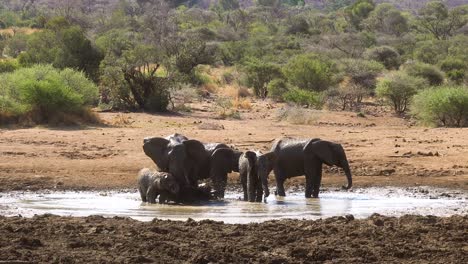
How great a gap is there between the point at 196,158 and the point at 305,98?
1497cm

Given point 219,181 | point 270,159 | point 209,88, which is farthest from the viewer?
point 209,88

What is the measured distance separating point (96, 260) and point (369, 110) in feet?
76.6

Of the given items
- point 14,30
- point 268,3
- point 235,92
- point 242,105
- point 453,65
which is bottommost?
point 242,105

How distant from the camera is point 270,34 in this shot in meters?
67.2

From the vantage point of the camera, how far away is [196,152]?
659 inches

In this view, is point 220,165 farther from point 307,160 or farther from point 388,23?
point 388,23

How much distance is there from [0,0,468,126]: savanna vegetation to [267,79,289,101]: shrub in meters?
0.05

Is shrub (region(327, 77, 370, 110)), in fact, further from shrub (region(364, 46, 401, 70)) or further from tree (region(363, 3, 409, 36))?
tree (region(363, 3, 409, 36))

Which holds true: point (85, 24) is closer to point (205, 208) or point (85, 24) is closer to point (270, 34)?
point (270, 34)

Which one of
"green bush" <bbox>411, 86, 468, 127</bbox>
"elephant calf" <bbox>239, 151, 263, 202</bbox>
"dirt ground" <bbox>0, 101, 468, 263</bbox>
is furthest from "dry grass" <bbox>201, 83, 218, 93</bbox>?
"elephant calf" <bbox>239, 151, 263, 202</bbox>

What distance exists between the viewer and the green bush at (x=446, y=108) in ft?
85.3

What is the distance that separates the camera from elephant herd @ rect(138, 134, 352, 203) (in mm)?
15836

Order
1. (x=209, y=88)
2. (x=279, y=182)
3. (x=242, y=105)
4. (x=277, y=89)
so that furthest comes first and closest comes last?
1. (x=209, y=88)
2. (x=277, y=89)
3. (x=242, y=105)
4. (x=279, y=182)

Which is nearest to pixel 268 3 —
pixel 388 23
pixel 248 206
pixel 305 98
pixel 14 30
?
pixel 388 23
